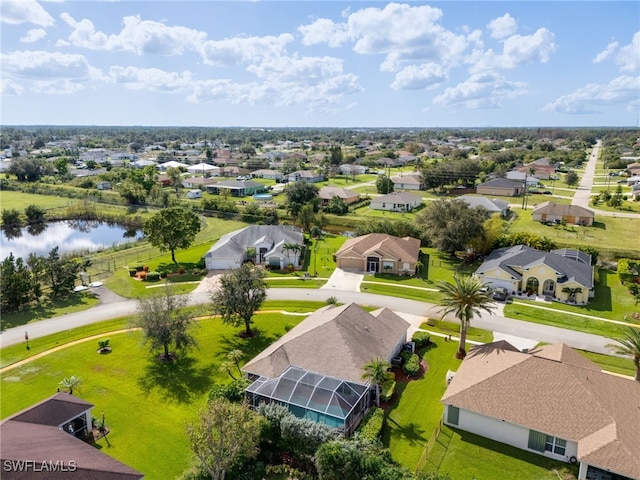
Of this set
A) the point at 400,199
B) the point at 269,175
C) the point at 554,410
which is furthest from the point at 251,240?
the point at 269,175

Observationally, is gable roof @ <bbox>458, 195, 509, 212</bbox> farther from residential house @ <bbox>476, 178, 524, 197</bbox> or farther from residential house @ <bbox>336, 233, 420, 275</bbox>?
residential house @ <bbox>336, 233, 420, 275</bbox>

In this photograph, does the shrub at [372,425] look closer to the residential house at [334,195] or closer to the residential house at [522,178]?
the residential house at [334,195]

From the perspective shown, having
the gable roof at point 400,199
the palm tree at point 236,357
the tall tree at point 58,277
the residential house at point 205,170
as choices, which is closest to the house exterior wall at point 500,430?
the palm tree at point 236,357

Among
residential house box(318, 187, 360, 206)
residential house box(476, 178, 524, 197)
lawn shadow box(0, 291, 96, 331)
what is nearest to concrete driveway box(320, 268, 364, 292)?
lawn shadow box(0, 291, 96, 331)

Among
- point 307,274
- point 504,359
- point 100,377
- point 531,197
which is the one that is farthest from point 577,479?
point 531,197

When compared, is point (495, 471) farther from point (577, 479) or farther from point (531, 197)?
point (531, 197)

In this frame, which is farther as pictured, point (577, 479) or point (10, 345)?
point (10, 345)
